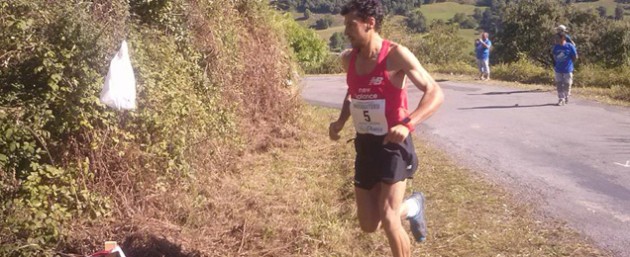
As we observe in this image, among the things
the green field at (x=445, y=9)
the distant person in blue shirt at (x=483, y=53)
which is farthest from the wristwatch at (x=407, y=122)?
the green field at (x=445, y=9)

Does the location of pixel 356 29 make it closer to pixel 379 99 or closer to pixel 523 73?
pixel 379 99

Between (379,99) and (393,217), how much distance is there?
2.50 feet

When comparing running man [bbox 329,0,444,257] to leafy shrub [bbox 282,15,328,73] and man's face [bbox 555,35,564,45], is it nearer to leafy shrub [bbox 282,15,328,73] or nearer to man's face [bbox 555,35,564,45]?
man's face [bbox 555,35,564,45]

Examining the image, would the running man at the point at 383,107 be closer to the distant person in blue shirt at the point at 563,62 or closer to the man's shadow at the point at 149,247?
the man's shadow at the point at 149,247

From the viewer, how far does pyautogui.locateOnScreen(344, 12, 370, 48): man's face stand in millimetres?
3691

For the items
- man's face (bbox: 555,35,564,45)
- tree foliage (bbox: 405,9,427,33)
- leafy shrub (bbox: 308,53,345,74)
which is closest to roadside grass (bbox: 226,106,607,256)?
man's face (bbox: 555,35,564,45)

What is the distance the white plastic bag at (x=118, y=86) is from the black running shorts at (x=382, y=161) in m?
1.76

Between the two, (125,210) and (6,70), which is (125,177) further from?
(6,70)

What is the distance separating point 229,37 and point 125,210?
3.01 metres

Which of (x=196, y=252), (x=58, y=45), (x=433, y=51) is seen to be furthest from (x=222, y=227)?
(x=433, y=51)

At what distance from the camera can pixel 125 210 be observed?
448cm

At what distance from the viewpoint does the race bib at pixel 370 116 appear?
376cm

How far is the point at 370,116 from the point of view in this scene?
150 inches

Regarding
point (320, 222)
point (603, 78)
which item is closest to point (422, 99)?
point (320, 222)
